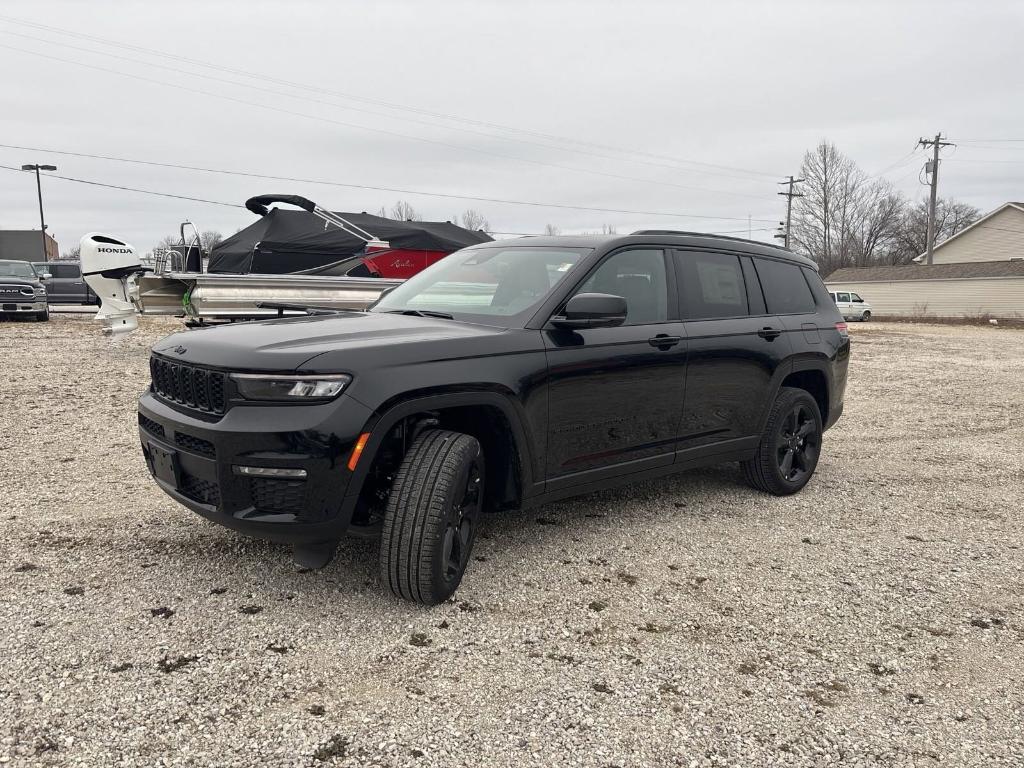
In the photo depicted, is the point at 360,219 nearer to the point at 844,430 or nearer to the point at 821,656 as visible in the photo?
the point at 844,430

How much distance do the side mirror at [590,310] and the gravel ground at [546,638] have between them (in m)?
1.23

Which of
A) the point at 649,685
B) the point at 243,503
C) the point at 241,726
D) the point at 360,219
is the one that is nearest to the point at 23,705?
the point at 241,726

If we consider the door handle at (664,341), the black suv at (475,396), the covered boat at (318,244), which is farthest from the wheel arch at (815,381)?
the covered boat at (318,244)

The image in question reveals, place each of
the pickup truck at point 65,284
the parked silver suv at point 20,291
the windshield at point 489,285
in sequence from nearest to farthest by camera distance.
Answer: the windshield at point 489,285 < the parked silver suv at point 20,291 < the pickup truck at point 65,284

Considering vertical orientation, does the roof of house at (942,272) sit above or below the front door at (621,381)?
above

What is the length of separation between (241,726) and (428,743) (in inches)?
23.7

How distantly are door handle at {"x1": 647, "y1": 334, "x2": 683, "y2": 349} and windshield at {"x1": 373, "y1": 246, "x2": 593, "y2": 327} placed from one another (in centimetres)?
61

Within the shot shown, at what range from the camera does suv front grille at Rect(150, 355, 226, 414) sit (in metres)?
2.98

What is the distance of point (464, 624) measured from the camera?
308 cm

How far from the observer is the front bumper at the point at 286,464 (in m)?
2.80

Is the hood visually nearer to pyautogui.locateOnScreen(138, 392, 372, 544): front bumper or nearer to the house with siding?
pyautogui.locateOnScreen(138, 392, 372, 544): front bumper

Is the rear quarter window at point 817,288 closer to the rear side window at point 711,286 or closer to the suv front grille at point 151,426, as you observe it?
the rear side window at point 711,286

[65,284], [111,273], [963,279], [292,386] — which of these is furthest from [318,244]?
[963,279]

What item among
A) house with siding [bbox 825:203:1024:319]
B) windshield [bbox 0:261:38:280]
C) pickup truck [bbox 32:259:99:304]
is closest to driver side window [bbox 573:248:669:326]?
windshield [bbox 0:261:38:280]
